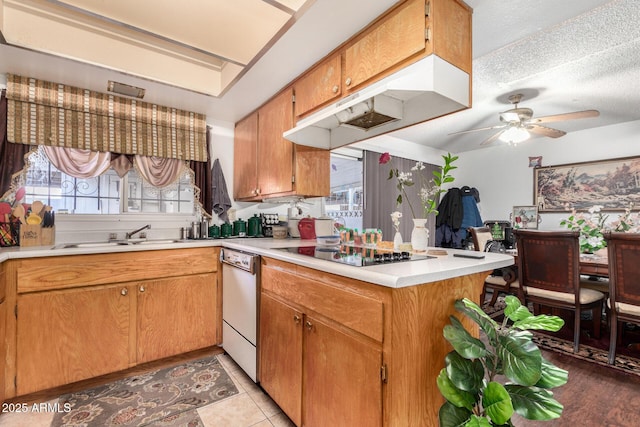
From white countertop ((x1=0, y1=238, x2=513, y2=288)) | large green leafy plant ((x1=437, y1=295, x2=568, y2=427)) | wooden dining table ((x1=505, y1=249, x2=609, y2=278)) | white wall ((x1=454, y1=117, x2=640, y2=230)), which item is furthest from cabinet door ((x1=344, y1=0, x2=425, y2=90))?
white wall ((x1=454, y1=117, x2=640, y2=230))

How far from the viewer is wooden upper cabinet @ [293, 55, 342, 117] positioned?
1.82m

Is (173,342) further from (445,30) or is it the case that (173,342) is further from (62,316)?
(445,30)

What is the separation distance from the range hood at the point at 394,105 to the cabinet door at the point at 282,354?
117 cm

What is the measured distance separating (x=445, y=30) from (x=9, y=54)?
2692 mm

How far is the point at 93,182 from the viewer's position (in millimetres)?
2588

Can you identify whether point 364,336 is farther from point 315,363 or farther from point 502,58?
point 502,58

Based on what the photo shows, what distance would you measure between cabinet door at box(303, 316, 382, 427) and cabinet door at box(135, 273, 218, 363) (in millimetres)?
1331

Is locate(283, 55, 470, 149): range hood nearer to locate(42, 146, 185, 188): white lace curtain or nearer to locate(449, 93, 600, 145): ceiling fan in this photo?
locate(42, 146, 185, 188): white lace curtain

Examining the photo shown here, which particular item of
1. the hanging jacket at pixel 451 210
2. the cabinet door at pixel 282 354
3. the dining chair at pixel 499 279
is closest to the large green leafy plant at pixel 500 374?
the cabinet door at pixel 282 354

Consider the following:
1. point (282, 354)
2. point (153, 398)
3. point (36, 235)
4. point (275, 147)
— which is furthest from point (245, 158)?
point (153, 398)

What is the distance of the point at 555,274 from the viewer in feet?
8.04

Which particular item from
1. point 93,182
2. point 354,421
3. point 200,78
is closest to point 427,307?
point 354,421

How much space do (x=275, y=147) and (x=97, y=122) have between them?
4.97 feet

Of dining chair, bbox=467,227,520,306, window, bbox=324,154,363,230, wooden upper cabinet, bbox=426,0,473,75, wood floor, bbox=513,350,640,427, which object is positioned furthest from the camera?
window, bbox=324,154,363,230
